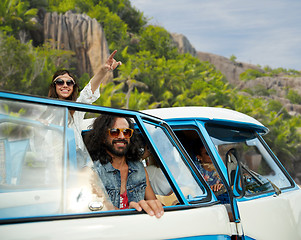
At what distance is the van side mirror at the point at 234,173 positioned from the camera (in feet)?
7.48

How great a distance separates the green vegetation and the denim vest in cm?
2023

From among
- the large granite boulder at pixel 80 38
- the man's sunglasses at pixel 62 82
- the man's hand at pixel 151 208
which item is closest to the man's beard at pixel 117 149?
the man's hand at pixel 151 208

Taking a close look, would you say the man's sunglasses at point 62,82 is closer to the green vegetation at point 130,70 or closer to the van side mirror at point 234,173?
the van side mirror at point 234,173

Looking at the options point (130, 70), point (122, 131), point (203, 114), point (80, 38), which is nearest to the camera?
point (122, 131)

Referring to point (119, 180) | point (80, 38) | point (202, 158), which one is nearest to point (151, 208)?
point (119, 180)

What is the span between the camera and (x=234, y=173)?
90.0 inches

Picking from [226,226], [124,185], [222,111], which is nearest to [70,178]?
[124,185]

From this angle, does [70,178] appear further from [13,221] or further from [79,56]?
[79,56]

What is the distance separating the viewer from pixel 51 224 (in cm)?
151

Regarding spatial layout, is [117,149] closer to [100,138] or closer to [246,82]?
[100,138]

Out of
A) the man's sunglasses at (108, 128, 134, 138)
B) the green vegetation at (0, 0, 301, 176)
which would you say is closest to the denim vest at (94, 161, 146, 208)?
the man's sunglasses at (108, 128, 134, 138)

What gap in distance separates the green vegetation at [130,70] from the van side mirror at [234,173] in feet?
66.8

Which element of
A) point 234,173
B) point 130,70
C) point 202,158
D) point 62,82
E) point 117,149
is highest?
point 130,70

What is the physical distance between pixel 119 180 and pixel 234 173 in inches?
27.9
